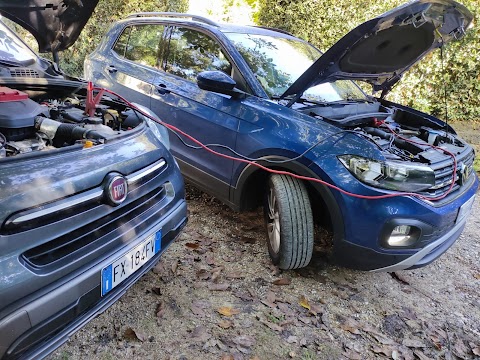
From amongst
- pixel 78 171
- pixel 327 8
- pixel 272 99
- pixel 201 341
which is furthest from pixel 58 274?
pixel 327 8

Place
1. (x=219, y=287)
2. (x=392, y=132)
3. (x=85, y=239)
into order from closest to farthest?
(x=85, y=239), (x=219, y=287), (x=392, y=132)

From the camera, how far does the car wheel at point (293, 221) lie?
2497mm

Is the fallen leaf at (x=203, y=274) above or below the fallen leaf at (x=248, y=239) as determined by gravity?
below

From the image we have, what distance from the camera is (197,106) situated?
313cm

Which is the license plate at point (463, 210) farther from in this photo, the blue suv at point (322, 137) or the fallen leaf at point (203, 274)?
the fallen leaf at point (203, 274)

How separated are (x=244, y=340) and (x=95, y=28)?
6.88m

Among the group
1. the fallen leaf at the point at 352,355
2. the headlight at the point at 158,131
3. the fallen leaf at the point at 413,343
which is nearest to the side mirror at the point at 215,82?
the headlight at the point at 158,131

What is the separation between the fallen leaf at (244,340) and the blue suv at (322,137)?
597mm

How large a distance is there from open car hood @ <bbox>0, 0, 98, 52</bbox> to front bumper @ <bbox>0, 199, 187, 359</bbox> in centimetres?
213

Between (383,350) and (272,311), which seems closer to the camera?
(383,350)

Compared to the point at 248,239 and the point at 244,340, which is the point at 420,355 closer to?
the point at 244,340

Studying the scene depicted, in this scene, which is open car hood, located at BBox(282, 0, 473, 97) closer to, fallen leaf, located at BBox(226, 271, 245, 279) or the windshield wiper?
fallen leaf, located at BBox(226, 271, 245, 279)

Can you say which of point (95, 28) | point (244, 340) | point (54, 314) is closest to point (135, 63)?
point (244, 340)

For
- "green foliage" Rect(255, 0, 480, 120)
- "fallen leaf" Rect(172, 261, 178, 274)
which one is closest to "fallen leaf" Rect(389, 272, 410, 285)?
"fallen leaf" Rect(172, 261, 178, 274)
